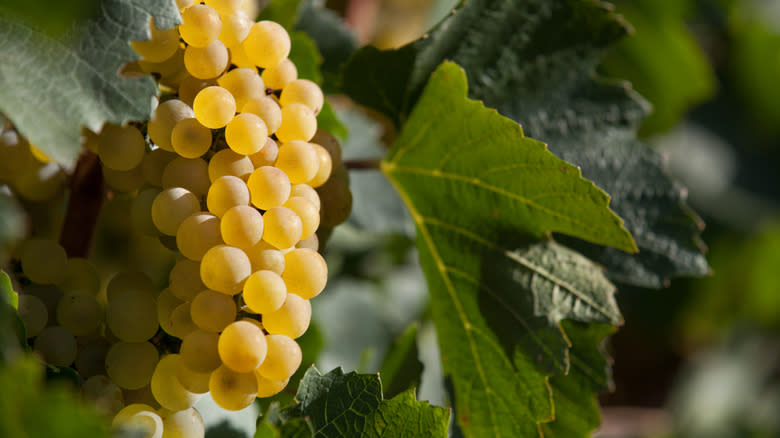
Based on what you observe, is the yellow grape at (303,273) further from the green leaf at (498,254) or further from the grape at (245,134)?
the green leaf at (498,254)

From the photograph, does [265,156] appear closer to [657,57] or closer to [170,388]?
[170,388]

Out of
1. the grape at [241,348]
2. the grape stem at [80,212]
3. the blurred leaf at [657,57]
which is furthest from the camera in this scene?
the blurred leaf at [657,57]

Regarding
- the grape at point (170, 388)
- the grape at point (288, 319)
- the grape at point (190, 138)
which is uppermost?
the grape at point (190, 138)

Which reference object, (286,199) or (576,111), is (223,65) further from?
(576,111)

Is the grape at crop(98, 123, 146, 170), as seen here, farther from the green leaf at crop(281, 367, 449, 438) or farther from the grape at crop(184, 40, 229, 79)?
the green leaf at crop(281, 367, 449, 438)

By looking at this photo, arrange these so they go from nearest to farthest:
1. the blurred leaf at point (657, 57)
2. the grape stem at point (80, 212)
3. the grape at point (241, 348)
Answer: the grape at point (241, 348), the grape stem at point (80, 212), the blurred leaf at point (657, 57)

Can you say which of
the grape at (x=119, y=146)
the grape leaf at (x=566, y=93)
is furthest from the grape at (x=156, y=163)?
the grape leaf at (x=566, y=93)

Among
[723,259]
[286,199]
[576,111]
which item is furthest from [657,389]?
[286,199]
